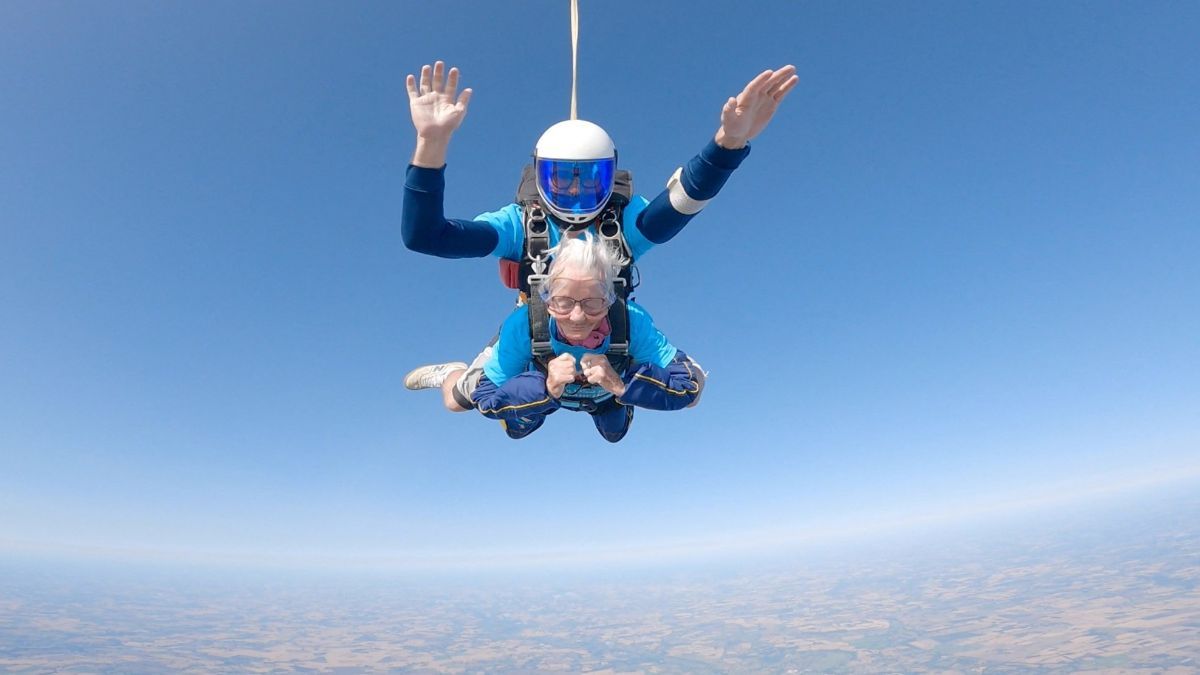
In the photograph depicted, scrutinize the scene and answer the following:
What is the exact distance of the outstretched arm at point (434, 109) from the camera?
2855mm

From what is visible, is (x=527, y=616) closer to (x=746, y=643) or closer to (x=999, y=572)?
(x=746, y=643)

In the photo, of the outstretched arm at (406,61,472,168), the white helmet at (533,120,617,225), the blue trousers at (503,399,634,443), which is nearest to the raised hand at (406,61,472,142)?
the outstretched arm at (406,61,472,168)

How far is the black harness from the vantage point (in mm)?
3592

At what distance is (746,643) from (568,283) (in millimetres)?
130301

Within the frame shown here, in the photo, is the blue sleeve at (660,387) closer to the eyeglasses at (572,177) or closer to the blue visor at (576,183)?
the blue visor at (576,183)

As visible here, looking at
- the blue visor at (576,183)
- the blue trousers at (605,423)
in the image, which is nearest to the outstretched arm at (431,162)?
the blue visor at (576,183)

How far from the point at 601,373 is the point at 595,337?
389 millimetres

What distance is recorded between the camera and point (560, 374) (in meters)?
3.42

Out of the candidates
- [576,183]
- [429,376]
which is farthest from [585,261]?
[429,376]

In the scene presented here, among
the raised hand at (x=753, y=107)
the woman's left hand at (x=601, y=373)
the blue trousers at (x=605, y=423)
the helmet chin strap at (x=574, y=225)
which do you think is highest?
the raised hand at (x=753, y=107)

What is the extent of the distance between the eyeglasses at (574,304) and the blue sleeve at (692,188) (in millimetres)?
652

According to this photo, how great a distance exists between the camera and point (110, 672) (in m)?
85.7

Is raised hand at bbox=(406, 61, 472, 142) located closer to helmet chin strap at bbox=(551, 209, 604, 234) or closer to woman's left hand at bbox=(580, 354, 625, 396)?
helmet chin strap at bbox=(551, 209, 604, 234)

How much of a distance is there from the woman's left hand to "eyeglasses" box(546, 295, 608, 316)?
0.97ft
